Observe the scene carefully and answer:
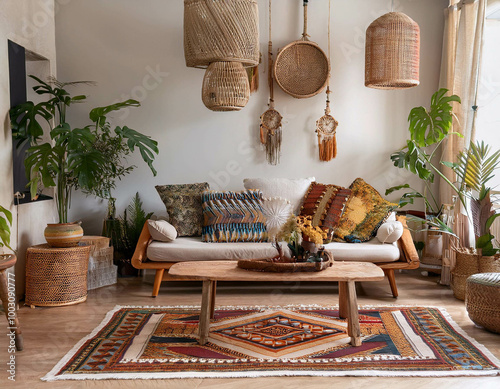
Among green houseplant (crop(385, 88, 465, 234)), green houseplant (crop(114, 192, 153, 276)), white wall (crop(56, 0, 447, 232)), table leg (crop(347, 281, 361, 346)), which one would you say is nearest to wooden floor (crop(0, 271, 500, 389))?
green houseplant (crop(114, 192, 153, 276))

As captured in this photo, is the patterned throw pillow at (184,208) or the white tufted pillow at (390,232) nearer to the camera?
the white tufted pillow at (390,232)

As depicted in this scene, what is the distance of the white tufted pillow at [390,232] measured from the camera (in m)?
4.51

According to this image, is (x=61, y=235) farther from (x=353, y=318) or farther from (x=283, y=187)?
(x=353, y=318)

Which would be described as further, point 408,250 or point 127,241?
point 127,241

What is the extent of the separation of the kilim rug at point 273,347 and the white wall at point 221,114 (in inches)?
72.2

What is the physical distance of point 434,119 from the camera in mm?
4824

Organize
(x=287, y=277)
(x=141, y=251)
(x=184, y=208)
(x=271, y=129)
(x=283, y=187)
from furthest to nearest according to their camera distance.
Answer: (x=271, y=129)
(x=283, y=187)
(x=184, y=208)
(x=141, y=251)
(x=287, y=277)

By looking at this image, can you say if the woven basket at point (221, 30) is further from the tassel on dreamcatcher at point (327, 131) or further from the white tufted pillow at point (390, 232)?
the tassel on dreamcatcher at point (327, 131)

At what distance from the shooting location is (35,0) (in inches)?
191

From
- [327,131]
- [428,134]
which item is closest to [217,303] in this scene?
[327,131]

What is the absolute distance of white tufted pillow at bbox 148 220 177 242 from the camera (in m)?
4.60

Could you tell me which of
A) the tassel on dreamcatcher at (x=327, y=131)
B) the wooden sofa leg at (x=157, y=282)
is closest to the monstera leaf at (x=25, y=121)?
the wooden sofa leg at (x=157, y=282)

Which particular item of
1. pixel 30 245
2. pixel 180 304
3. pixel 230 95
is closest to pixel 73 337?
pixel 180 304

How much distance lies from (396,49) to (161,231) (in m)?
2.40
